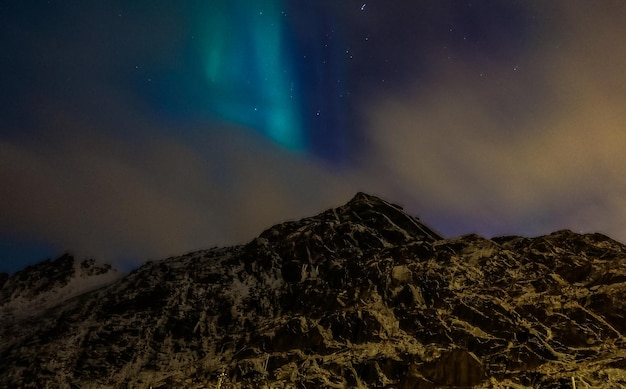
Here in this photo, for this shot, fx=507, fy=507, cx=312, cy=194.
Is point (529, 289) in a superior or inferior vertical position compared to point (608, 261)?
inferior

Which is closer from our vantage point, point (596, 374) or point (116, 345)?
point (596, 374)

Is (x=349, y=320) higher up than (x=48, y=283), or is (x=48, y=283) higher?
(x=48, y=283)

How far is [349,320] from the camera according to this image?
86.0m

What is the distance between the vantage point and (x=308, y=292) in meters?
100

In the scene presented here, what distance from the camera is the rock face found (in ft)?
234

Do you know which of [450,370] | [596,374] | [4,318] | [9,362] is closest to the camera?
[596,374]

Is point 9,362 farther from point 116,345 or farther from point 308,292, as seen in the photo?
point 308,292

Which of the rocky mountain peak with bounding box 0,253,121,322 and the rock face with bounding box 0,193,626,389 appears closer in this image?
the rock face with bounding box 0,193,626,389

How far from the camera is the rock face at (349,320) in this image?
7138cm

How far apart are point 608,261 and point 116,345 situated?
8978 cm

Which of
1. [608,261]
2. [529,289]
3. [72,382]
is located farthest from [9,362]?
[608,261]

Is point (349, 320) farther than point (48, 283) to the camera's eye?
No

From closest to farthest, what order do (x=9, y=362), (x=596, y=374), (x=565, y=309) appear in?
(x=596, y=374) < (x=565, y=309) < (x=9, y=362)

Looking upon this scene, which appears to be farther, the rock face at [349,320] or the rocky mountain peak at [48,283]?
the rocky mountain peak at [48,283]
